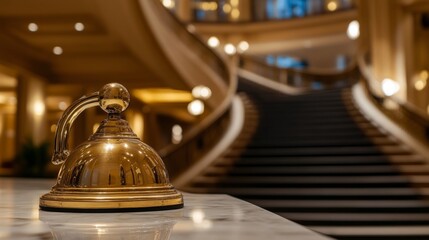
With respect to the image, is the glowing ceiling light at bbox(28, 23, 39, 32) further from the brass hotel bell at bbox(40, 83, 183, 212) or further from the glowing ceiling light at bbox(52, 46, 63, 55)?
the brass hotel bell at bbox(40, 83, 183, 212)

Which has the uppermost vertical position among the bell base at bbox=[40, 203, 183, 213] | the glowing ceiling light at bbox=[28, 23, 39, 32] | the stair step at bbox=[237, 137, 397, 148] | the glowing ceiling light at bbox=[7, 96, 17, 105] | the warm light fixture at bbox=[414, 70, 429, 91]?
the glowing ceiling light at bbox=[28, 23, 39, 32]

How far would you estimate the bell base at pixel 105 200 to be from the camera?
1296 millimetres

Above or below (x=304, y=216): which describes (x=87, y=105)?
above

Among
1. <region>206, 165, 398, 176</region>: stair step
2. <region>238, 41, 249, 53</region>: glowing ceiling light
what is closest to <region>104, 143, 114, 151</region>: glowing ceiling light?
<region>206, 165, 398, 176</region>: stair step

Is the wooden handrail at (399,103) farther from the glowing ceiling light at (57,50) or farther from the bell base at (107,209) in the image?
the bell base at (107,209)

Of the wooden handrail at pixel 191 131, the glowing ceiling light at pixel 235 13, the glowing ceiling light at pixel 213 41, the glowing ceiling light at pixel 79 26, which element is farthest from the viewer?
the glowing ceiling light at pixel 235 13

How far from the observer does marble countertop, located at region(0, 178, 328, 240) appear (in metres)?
0.96

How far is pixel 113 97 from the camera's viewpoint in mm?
1414

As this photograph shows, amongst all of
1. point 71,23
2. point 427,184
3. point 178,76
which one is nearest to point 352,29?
point 178,76

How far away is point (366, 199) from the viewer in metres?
7.57

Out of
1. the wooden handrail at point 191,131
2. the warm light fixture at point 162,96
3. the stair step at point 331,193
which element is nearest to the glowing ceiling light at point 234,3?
the warm light fixture at point 162,96

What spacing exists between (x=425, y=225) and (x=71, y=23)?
26.3ft

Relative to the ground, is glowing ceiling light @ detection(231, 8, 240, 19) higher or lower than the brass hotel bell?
higher

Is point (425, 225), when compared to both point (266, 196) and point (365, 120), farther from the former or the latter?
point (365, 120)
